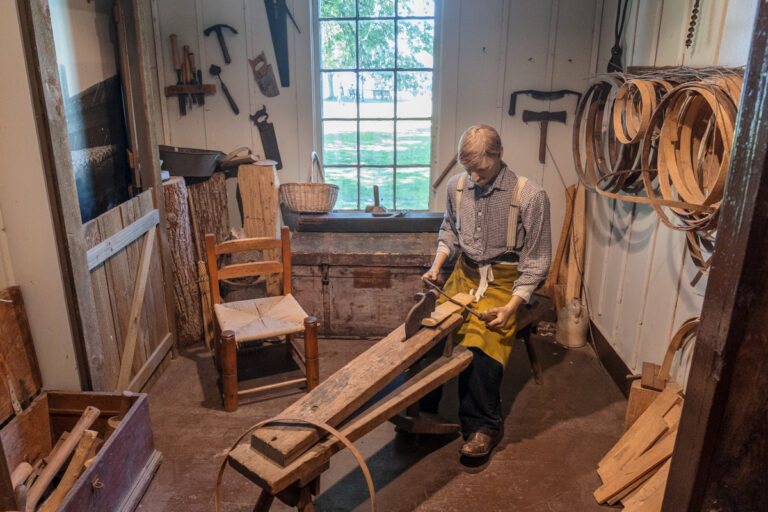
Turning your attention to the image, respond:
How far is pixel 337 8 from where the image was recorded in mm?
4656

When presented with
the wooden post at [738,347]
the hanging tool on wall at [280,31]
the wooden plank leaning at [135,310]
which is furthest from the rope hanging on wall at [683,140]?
the wooden plank leaning at [135,310]

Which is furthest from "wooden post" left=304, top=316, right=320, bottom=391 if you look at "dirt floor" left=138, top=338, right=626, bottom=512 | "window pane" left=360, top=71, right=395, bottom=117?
"window pane" left=360, top=71, right=395, bottom=117

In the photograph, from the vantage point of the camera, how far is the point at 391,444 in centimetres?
313

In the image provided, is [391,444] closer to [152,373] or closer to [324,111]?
[152,373]

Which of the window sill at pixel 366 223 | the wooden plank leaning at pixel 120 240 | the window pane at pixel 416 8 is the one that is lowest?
the window sill at pixel 366 223

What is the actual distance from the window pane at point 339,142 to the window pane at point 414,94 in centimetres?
46

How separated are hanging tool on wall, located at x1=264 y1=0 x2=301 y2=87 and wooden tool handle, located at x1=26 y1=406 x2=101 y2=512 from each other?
308 centimetres

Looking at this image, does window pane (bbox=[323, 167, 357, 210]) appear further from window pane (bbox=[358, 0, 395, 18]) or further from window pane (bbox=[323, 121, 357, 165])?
window pane (bbox=[358, 0, 395, 18])

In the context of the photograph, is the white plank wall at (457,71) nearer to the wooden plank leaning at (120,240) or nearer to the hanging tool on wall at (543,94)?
the hanging tool on wall at (543,94)

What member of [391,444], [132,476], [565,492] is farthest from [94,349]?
[565,492]

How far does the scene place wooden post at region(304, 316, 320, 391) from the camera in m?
3.33

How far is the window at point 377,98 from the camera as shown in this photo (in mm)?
4656

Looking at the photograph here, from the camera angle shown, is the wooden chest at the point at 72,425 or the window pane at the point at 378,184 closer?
the wooden chest at the point at 72,425

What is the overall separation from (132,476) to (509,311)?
202cm
